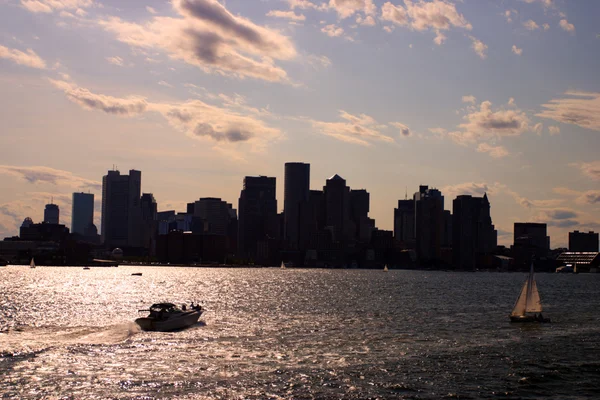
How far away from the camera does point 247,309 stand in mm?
125562

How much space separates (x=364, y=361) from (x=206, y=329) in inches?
1234

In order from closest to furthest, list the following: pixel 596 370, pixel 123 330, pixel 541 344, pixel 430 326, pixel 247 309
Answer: pixel 596 370 < pixel 541 344 < pixel 123 330 < pixel 430 326 < pixel 247 309

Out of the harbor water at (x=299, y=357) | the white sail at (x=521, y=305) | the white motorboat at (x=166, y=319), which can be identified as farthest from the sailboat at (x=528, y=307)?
the white motorboat at (x=166, y=319)

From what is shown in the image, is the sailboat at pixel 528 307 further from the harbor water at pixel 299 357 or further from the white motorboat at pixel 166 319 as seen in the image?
the white motorboat at pixel 166 319

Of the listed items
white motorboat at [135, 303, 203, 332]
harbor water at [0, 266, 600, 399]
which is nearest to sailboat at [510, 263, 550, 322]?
harbor water at [0, 266, 600, 399]

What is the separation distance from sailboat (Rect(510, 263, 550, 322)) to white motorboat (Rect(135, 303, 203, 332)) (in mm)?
48285

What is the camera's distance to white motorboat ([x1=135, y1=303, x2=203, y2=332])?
3423 inches

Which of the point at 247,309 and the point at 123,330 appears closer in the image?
the point at 123,330

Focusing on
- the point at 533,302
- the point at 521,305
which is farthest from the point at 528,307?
the point at 521,305

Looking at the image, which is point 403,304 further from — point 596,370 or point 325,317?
point 596,370

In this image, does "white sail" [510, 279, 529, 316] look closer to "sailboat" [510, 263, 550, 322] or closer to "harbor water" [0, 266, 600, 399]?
"sailboat" [510, 263, 550, 322]

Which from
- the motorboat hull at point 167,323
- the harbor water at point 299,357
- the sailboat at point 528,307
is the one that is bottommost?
the harbor water at point 299,357

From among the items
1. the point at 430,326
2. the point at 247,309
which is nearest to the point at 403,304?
the point at 247,309

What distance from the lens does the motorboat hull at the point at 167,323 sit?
86812 mm
